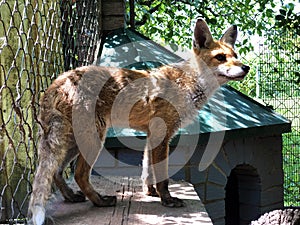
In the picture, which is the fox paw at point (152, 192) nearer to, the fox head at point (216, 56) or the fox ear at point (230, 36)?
the fox head at point (216, 56)

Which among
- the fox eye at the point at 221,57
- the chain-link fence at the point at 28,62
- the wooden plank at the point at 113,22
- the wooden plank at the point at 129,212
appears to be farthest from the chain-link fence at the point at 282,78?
the wooden plank at the point at 129,212

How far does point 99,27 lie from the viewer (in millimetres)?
5645

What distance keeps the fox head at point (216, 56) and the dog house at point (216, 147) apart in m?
1.11

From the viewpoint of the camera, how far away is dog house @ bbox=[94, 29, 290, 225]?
4355 millimetres

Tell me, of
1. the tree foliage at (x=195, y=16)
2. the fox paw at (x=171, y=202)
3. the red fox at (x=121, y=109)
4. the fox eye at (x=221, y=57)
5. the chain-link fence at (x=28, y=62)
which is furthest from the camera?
the tree foliage at (x=195, y=16)

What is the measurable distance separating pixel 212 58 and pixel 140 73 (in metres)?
0.59

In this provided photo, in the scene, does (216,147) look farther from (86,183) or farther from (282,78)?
(282,78)

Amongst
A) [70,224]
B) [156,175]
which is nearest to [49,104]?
[70,224]

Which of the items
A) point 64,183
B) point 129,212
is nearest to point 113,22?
point 64,183

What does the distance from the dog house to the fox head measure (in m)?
1.11

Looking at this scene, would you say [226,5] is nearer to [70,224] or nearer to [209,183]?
[209,183]

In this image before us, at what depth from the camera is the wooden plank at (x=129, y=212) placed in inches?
97.3

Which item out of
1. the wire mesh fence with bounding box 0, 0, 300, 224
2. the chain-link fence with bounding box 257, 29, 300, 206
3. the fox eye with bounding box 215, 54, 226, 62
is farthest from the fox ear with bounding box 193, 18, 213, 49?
the chain-link fence with bounding box 257, 29, 300, 206

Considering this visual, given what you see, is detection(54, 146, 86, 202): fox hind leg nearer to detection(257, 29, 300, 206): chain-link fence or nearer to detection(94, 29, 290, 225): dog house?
detection(94, 29, 290, 225): dog house
